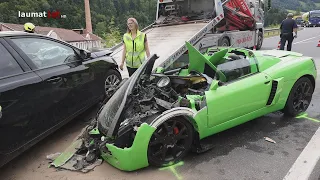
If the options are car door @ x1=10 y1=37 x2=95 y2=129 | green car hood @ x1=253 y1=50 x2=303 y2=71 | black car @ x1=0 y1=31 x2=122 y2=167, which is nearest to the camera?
black car @ x1=0 y1=31 x2=122 y2=167

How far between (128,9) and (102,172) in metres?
67.6

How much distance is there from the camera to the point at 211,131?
11.2ft

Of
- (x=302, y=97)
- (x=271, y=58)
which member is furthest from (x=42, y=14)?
(x=302, y=97)

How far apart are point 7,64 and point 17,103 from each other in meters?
0.50

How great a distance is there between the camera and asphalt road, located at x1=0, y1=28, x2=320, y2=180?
3.01 m

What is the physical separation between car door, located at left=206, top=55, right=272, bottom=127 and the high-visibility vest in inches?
64.3

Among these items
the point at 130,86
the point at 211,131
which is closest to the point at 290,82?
the point at 211,131

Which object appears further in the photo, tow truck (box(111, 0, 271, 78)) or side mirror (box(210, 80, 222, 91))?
tow truck (box(111, 0, 271, 78))

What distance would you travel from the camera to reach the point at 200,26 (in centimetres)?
879

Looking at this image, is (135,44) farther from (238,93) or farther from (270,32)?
(270,32)

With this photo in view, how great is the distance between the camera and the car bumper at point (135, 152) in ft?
9.45

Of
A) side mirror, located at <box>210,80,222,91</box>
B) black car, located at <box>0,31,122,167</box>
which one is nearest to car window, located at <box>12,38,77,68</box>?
black car, located at <box>0,31,122,167</box>

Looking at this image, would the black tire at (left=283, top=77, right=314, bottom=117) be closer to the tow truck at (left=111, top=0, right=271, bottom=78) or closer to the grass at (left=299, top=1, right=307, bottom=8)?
the tow truck at (left=111, top=0, right=271, bottom=78)

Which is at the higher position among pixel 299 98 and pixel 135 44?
pixel 135 44
